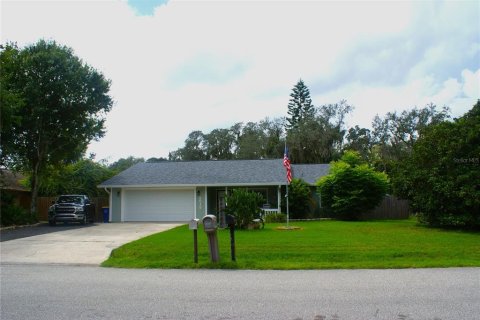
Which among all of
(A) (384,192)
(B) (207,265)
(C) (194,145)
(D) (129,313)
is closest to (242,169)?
(A) (384,192)

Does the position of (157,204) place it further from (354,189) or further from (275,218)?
(354,189)

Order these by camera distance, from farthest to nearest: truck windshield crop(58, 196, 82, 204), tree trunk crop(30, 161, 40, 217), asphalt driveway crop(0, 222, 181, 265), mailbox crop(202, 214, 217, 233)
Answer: tree trunk crop(30, 161, 40, 217), truck windshield crop(58, 196, 82, 204), asphalt driveway crop(0, 222, 181, 265), mailbox crop(202, 214, 217, 233)

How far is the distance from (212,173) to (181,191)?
8.01 ft

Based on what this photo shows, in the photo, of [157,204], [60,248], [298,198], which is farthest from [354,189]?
[60,248]

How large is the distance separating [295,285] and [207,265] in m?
2.85

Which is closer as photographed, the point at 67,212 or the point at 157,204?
the point at 67,212

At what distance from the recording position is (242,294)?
24.6 ft

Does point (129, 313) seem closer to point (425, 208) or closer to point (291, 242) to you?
point (291, 242)

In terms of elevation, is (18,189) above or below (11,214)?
above

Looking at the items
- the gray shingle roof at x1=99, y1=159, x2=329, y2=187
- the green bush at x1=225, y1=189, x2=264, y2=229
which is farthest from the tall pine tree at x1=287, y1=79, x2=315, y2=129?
the green bush at x1=225, y1=189, x2=264, y2=229

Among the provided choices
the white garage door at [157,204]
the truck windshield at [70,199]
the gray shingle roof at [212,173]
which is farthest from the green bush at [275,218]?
the truck windshield at [70,199]

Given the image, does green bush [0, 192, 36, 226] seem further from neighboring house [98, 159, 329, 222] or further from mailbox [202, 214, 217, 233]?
mailbox [202, 214, 217, 233]

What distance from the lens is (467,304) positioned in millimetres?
6684

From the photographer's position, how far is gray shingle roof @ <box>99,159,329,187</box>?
90.4 feet
